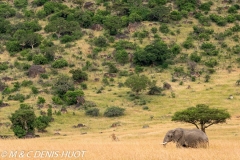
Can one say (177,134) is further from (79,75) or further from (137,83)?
(79,75)

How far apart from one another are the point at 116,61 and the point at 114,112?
27.5 m

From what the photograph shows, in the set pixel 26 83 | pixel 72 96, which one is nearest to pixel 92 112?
pixel 72 96

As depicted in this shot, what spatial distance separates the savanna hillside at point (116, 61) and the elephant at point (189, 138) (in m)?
17.6

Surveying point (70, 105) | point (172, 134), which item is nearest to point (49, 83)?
point (70, 105)

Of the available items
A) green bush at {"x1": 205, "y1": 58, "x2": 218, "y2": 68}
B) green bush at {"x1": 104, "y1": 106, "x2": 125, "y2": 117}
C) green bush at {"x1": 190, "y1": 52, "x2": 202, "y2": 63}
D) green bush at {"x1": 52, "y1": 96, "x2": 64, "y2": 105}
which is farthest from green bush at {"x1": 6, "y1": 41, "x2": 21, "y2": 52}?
green bush at {"x1": 205, "y1": 58, "x2": 218, "y2": 68}

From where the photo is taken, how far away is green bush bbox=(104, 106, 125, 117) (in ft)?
193

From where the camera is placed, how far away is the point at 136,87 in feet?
223

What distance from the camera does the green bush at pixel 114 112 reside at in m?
58.8

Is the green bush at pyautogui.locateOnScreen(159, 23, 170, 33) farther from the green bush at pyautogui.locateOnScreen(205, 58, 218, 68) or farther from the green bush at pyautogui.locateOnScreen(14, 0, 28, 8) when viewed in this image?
the green bush at pyautogui.locateOnScreen(14, 0, 28, 8)

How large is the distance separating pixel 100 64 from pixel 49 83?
1336cm

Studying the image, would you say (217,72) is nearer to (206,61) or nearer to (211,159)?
(206,61)

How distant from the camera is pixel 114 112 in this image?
58.7 meters

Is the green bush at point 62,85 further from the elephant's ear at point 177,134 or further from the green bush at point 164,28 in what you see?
the elephant's ear at point 177,134

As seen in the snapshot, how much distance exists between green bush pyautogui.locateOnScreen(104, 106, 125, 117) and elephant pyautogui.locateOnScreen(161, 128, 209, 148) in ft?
123
